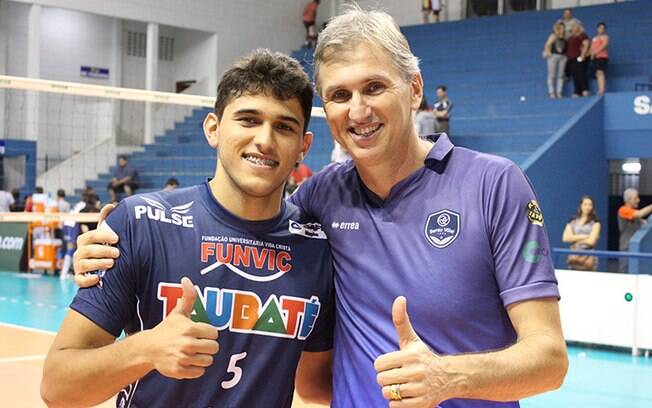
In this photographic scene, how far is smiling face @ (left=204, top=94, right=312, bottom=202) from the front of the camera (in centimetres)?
293

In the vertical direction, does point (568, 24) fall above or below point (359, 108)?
above

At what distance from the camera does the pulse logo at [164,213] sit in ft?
9.45

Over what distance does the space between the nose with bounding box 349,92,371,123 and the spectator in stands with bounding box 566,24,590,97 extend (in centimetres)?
1649

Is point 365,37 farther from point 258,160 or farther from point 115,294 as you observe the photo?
point 115,294

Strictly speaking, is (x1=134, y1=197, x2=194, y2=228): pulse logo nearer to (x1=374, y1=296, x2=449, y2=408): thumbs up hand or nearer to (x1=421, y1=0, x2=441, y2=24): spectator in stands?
(x1=374, y1=296, x2=449, y2=408): thumbs up hand

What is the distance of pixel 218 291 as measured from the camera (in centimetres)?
287

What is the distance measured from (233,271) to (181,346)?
21.3 inches

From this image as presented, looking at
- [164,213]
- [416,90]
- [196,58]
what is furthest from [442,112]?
[164,213]

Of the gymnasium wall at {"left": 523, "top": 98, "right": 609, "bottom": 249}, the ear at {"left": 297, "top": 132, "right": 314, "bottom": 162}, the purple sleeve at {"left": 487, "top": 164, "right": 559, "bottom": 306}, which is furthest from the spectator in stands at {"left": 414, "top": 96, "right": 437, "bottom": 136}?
the purple sleeve at {"left": 487, "top": 164, "right": 559, "bottom": 306}

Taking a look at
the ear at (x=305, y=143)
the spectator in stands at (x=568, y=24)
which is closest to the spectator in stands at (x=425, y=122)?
the spectator in stands at (x=568, y=24)

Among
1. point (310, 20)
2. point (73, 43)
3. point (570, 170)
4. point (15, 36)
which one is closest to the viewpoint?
point (570, 170)

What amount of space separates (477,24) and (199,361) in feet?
72.1

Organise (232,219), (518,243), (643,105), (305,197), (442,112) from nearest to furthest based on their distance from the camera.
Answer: (518,243) < (232,219) < (305,197) < (643,105) < (442,112)

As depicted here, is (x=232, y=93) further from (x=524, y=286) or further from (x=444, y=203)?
(x=524, y=286)
